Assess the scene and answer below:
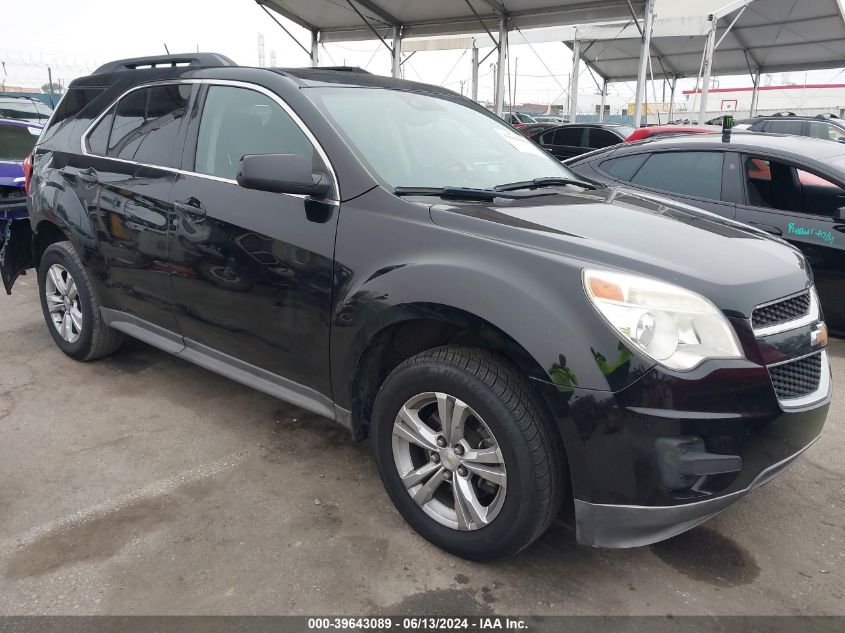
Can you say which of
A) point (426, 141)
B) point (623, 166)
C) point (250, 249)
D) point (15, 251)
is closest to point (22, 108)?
point (15, 251)

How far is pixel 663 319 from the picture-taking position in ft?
6.49

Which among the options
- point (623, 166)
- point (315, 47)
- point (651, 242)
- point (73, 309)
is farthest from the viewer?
point (315, 47)

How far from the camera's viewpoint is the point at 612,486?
6.55 ft

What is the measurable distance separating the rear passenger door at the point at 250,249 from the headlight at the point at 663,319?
1.10 meters

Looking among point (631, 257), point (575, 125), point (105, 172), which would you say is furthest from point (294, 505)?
point (575, 125)

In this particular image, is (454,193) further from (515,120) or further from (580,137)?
(515,120)

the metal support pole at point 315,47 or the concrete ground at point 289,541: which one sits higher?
the metal support pole at point 315,47

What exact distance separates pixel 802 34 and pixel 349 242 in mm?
25032

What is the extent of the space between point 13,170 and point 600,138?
9615mm

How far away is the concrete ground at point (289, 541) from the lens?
86.8 inches

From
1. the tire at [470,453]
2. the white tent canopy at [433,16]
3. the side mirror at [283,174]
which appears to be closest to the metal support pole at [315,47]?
the white tent canopy at [433,16]

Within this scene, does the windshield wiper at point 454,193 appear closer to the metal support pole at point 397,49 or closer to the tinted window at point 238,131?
the tinted window at point 238,131

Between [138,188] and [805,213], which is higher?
[138,188]

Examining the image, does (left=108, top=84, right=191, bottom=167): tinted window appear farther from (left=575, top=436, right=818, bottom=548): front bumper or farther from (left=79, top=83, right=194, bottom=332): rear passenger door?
(left=575, top=436, right=818, bottom=548): front bumper
